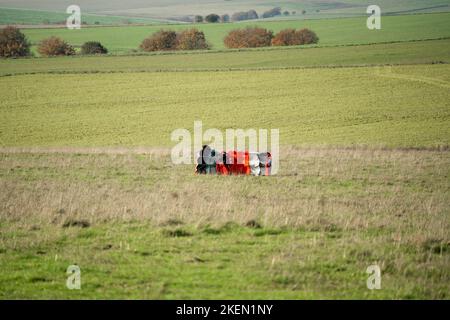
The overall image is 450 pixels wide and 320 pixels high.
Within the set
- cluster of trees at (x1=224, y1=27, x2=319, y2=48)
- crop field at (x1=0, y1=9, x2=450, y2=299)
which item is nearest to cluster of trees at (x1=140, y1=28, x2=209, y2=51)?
cluster of trees at (x1=224, y1=27, x2=319, y2=48)

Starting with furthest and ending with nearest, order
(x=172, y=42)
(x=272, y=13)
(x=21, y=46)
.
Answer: (x=272, y=13) → (x=172, y=42) → (x=21, y=46)

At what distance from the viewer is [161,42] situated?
87.3 m

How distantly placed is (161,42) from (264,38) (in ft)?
44.1

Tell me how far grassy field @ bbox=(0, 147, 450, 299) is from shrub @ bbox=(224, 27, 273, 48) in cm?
6877

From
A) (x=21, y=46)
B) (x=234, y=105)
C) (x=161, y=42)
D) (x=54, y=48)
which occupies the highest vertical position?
(x=161, y=42)

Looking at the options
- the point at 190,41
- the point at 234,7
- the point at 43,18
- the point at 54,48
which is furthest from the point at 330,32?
the point at 234,7

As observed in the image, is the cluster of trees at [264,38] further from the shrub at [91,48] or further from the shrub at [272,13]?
the shrub at [272,13]

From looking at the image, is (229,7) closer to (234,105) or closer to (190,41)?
(190,41)

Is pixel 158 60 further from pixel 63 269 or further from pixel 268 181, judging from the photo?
pixel 63 269

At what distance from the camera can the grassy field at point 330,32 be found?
275 feet

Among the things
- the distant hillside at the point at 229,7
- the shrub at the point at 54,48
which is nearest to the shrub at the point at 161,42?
the shrub at the point at 54,48

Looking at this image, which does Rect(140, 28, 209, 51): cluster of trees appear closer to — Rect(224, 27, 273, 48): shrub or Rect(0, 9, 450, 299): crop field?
Rect(224, 27, 273, 48): shrub
